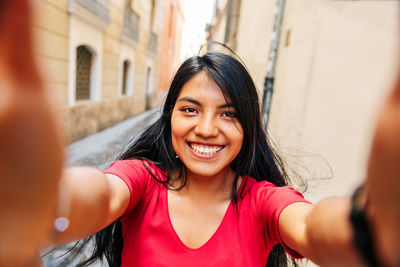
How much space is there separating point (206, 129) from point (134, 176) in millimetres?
338

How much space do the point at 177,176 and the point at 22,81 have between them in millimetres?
1021

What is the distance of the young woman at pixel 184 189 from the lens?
1.10ft

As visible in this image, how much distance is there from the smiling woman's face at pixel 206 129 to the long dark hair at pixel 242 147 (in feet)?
0.13

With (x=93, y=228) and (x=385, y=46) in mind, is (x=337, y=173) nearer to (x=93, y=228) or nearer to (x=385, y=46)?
(x=385, y=46)

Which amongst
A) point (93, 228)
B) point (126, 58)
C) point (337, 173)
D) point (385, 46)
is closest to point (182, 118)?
point (93, 228)

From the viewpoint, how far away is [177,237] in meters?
1.09

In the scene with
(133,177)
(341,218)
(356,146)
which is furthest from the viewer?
(356,146)

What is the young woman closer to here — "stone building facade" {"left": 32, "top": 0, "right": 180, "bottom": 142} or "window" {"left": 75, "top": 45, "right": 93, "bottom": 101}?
"stone building facade" {"left": 32, "top": 0, "right": 180, "bottom": 142}

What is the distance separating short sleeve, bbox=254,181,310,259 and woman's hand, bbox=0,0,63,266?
760mm

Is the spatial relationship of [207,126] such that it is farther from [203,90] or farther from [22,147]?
[22,147]

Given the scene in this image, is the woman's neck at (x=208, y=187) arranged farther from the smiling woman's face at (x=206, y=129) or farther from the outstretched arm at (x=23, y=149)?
the outstretched arm at (x=23, y=149)

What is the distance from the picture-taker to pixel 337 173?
2.15m

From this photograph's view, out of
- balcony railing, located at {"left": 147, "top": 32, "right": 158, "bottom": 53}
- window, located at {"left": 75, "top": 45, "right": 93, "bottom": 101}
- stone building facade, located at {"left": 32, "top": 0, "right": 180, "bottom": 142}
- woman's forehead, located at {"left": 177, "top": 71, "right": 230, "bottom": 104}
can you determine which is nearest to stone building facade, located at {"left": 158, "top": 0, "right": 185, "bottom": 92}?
balcony railing, located at {"left": 147, "top": 32, "right": 158, "bottom": 53}

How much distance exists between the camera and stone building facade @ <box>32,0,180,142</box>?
209 inches
